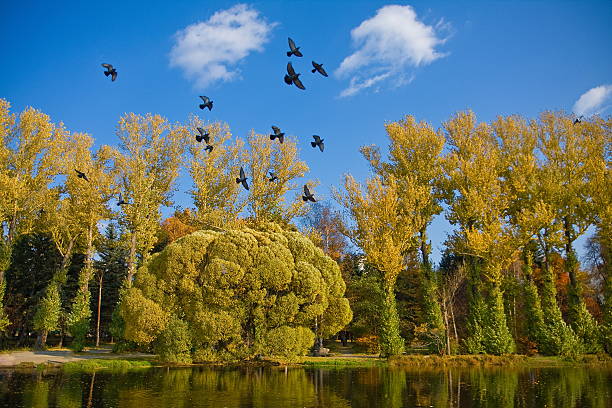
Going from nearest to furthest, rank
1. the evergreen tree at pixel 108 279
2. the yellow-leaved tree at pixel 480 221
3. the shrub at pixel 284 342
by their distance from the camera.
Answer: the shrub at pixel 284 342, the yellow-leaved tree at pixel 480 221, the evergreen tree at pixel 108 279

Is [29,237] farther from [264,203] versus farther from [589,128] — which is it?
[589,128]

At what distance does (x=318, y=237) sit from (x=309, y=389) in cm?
1812

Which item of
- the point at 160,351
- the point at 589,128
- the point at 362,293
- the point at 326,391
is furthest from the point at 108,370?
the point at 589,128

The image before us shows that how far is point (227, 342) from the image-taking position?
80.8 feet

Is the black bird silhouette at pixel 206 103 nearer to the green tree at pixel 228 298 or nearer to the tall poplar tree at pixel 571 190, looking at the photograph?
the green tree at pixel 228 298

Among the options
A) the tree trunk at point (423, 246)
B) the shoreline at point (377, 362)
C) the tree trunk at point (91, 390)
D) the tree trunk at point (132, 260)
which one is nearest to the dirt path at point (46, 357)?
the shoreline at point (377, 362)

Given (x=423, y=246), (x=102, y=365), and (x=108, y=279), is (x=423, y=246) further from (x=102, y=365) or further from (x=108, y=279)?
(x=108, y=279)

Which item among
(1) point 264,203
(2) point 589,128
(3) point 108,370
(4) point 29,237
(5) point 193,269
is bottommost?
(3) point 108,370

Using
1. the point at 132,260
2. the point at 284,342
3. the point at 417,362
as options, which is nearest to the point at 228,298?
the point at 284,342

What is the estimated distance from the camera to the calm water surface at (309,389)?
38.4 ft

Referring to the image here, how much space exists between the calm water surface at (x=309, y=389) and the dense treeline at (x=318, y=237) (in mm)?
4518

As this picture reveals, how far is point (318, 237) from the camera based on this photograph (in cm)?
3241

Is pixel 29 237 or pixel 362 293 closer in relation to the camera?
pixel 362 293

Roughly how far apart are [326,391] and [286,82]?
962 cm
